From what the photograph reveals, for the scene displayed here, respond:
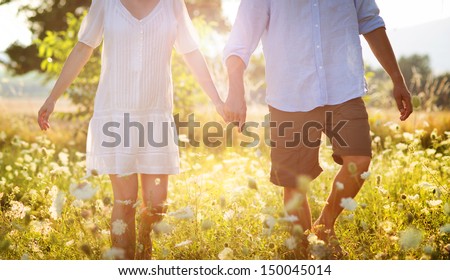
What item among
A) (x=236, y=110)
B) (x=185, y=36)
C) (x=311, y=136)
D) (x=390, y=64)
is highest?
(x=185, y=36)

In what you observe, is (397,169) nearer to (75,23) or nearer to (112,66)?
(112,66)

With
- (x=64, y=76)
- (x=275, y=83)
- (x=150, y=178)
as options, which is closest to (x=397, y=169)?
(x=275, y=83)

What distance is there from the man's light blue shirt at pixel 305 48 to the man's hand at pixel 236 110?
259 mm

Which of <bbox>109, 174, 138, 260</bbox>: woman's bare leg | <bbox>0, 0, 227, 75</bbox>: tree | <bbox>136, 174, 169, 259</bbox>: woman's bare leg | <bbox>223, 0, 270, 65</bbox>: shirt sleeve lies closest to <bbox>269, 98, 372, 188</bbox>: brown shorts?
<bbox>223, 0, 270, 65</bbox>: shirt sleeve

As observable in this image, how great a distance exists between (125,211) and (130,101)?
0.60 m

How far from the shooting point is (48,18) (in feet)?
47.5

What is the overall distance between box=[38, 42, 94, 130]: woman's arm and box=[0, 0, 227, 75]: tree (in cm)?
645

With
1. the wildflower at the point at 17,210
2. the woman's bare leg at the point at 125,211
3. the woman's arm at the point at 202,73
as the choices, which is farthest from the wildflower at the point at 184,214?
the wildflower at the point at 17,210

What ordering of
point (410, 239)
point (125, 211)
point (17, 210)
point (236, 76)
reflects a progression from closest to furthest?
point (410, 239) < point (125, 211) < point (236, 76) < point (17, 210)

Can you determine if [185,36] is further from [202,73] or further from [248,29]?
[248,29]

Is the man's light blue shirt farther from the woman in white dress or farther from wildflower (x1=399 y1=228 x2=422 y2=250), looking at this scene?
wildflower (x1=399 y1=228 x2=422 y2=250)

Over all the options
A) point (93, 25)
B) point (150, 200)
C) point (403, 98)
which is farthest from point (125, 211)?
point (403, 98)

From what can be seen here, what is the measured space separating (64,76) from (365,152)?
5.69 feet
